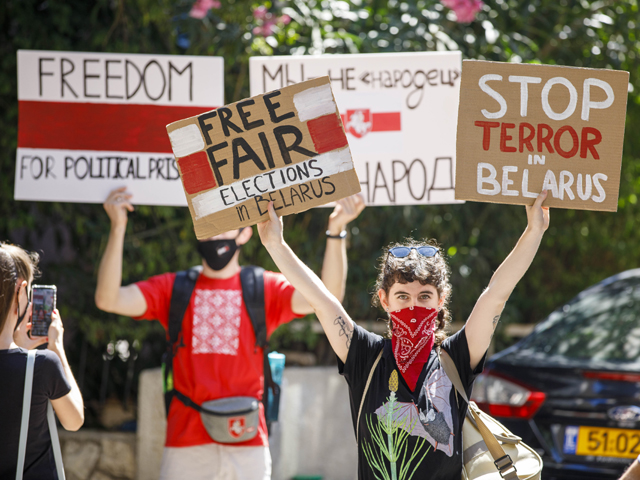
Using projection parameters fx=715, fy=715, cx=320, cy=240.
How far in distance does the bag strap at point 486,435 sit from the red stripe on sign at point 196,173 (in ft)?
3.56

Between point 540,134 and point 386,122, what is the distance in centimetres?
124

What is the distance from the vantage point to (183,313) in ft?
11.3

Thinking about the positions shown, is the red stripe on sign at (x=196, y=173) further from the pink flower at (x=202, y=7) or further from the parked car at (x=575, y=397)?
the pink flower at (x=202, y=7)

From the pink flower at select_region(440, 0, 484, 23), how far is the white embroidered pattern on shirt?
8.65 feet

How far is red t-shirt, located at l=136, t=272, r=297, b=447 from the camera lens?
10.9 feet

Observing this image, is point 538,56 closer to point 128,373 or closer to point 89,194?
point 89,194

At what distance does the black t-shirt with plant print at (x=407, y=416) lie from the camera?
2.28 metres

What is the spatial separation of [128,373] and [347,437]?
6.06ft

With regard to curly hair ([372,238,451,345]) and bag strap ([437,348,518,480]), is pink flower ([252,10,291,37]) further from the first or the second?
bag strap ([437,348,518,480])

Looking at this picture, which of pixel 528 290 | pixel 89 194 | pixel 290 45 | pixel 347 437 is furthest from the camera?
pixel 528 290

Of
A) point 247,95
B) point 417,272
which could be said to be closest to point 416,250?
point 417,272

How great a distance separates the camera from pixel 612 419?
343cm

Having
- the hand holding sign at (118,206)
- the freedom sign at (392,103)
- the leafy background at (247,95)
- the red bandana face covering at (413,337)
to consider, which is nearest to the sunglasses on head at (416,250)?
the red bandana face covering at (413,337)

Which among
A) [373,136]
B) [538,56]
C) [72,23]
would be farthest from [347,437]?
[72,23]
